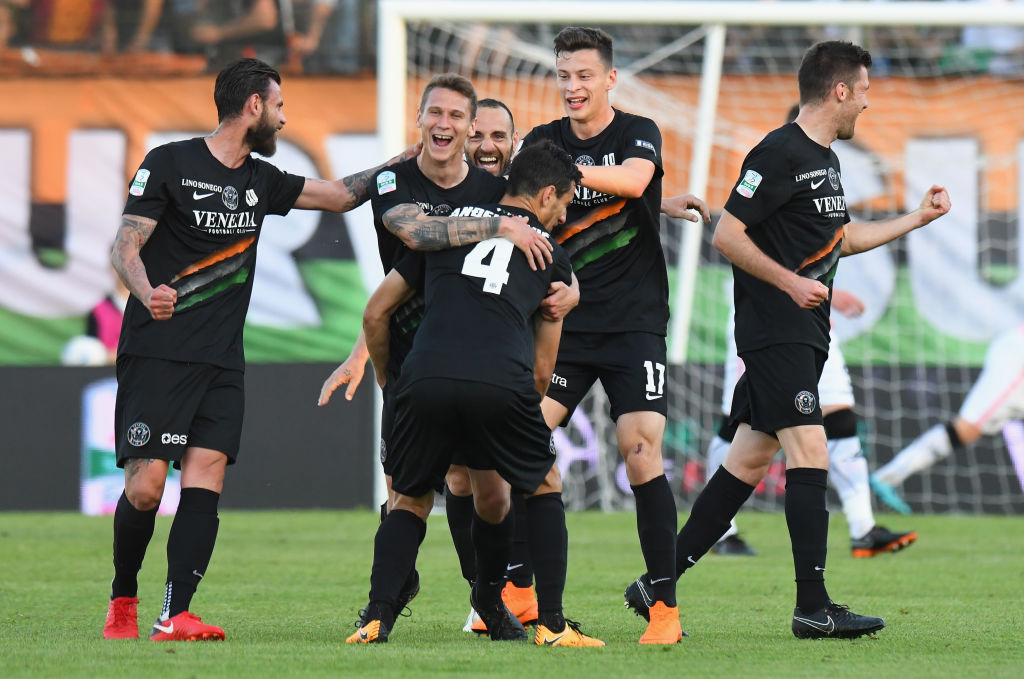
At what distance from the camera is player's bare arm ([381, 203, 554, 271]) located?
16.6 ft

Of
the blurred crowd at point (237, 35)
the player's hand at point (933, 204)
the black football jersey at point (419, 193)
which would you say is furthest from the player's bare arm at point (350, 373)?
the blurred crowd at point (237, 35)

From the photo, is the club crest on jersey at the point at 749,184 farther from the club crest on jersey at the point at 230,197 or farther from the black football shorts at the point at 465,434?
the club crest on jersey at the point at 230,197

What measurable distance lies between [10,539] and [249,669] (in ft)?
19.6

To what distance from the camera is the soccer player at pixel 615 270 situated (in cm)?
565

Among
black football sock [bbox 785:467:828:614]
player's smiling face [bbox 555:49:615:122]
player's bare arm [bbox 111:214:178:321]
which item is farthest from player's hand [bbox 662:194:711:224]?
player's bare arm [bbox 111:214:178:321]

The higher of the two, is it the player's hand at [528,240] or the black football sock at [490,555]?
the player's hand at [528,240]

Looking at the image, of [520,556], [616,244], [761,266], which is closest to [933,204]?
[761,266]

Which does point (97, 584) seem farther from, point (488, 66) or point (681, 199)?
point (488, 66)

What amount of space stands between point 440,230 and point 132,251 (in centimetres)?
119

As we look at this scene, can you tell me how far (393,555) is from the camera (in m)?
5.14

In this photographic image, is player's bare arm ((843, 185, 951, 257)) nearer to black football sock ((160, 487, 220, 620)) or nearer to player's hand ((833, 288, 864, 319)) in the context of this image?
black football sock ((160, 487, 220, 620))

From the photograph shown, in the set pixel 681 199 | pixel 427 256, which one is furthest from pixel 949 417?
pixel 427 256

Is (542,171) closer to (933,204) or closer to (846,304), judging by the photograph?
(933,204)

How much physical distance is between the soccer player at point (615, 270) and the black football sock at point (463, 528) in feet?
1.72
